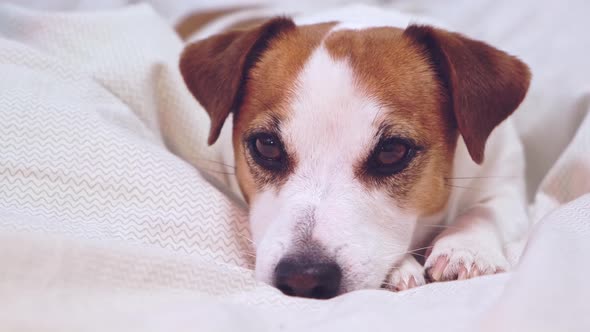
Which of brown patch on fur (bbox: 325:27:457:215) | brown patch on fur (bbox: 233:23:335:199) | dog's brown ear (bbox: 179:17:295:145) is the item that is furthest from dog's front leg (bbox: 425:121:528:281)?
dog's brown ear (bbox: 179:17:295:145)

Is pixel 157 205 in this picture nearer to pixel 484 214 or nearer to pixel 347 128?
pixel 347 128

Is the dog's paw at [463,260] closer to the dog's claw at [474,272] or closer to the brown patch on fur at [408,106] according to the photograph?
the dog's claw at [474,272]

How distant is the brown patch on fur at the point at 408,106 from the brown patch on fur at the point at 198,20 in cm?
164

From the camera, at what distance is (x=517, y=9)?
114 inches

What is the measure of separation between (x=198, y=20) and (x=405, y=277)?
2.29m

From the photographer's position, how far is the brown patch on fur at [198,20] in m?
3.32

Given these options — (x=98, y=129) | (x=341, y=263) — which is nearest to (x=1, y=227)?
(x=98, y=129)

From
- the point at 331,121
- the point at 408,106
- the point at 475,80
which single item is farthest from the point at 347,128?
the point at 475,80

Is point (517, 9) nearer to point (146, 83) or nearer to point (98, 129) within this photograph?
point (146, 83)

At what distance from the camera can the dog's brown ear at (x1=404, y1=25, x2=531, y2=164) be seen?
1.67m

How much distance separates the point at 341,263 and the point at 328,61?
56cm

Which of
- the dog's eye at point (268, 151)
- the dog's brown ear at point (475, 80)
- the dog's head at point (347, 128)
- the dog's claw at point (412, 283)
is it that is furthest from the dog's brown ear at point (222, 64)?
the dog's claw at point (412, 283)

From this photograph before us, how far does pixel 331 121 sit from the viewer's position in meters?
1.59

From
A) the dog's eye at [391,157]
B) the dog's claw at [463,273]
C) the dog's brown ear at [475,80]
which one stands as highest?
the dog's brown ear at [475,80]
